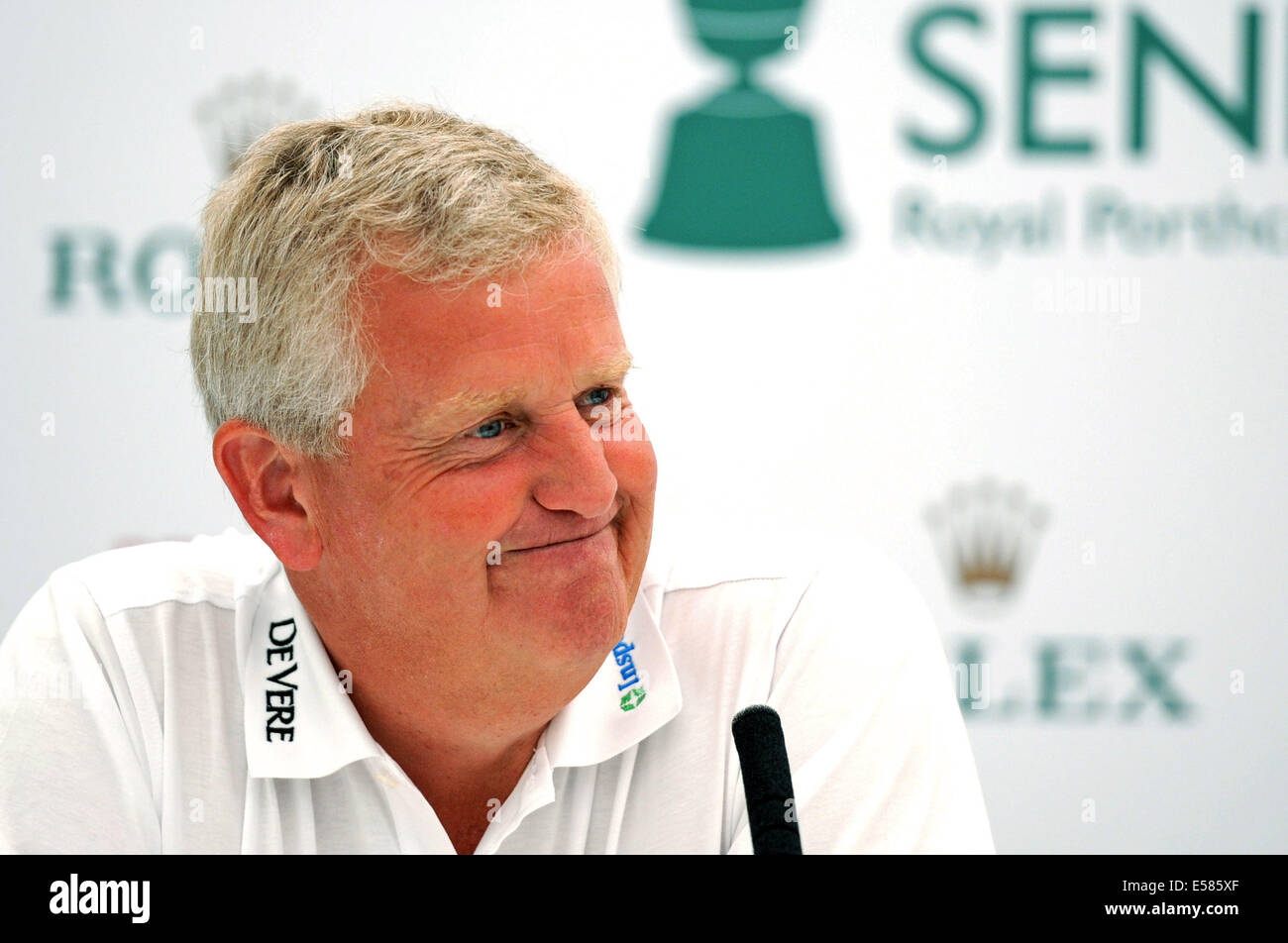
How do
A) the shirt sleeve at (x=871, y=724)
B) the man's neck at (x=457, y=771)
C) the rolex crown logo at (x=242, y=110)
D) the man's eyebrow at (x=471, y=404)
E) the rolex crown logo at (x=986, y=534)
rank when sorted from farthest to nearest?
the rolex crown logo at (x=242, y=110)
the rolex crown logo at (x=986, y=534)
the man's neck at (x=457, y=771)
the shirt sleeve at (x=871, y=724)
the man's eyebrow at (x=471, y=404)

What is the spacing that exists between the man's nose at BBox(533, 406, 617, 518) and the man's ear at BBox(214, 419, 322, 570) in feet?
1.04

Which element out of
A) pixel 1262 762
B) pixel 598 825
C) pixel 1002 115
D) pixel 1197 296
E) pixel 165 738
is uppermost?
pixel 1002 115

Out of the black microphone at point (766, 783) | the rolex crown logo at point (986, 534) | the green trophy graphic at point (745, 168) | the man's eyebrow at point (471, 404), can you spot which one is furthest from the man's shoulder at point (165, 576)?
the rolex crown logo at point (986, 534)

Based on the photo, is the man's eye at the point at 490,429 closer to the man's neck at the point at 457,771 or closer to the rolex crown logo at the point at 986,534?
the man's neck at the point at 457,771

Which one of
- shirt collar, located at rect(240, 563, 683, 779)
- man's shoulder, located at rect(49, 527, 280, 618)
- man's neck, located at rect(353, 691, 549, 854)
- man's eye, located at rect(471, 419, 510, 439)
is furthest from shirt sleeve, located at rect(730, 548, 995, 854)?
man's shoulder, located at rect(49, 527, 280, 618)

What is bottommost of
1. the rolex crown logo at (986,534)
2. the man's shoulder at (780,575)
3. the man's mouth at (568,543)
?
the rolex crown logo at (986,534)

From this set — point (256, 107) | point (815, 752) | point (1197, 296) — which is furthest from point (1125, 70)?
point (815, 752)

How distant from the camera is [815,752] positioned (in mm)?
1580

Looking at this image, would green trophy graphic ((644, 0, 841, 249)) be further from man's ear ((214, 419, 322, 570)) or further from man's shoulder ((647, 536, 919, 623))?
man's ear ((214, 419, 322, 570))

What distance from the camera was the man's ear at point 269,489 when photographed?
61.9 inches

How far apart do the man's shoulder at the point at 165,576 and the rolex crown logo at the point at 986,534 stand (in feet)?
6.67

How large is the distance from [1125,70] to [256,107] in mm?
2234

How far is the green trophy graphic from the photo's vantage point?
342cm

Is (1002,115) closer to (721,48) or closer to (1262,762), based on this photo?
(721,48)
